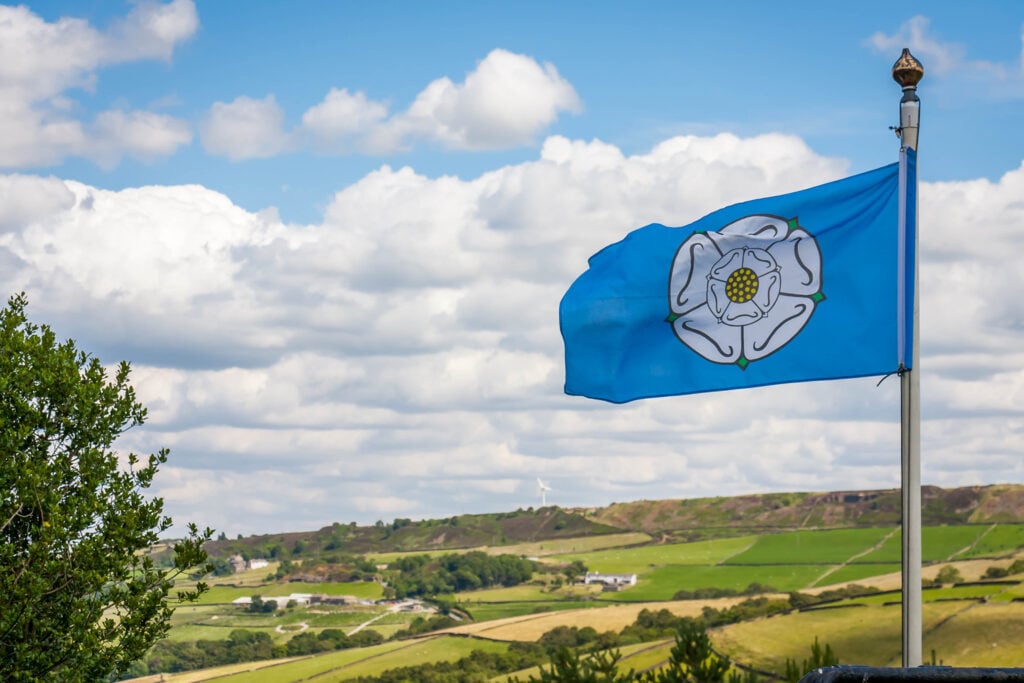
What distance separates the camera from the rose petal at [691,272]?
623 inches

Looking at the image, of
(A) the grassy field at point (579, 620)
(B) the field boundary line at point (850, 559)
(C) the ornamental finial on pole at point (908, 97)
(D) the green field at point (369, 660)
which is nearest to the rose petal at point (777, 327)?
(C) the ornamental finial on pole at point (908, 97)

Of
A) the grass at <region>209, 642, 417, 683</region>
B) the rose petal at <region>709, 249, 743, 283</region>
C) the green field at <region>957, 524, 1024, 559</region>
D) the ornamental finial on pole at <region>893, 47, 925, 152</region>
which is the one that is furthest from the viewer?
the grass at <region>209, 642, 417, 683</region>

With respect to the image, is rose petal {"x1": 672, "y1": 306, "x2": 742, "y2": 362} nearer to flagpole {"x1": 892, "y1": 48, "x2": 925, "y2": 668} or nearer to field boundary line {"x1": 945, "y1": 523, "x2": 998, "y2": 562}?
flagpole {"x1": 892, "y1": 48, "x2": 925, "y2": 668}

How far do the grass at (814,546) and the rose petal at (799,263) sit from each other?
14380 cm

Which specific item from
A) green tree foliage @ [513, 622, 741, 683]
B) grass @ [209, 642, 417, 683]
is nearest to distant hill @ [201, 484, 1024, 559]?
grass @ [209, 642, 417, 683]

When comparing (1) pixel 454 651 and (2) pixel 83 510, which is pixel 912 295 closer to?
(2) pixel 83 510

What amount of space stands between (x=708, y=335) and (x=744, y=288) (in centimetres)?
74

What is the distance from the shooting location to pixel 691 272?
15938mm

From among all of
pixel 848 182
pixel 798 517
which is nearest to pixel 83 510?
pixel 848 182

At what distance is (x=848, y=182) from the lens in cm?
1516

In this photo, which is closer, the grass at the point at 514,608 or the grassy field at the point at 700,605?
the grassy field at the point at 700,605

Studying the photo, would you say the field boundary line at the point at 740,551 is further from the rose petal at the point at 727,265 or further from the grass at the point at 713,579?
the rose petal at the point at 727,265

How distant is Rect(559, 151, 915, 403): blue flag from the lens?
14.9 metres

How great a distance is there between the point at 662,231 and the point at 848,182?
247 cm
